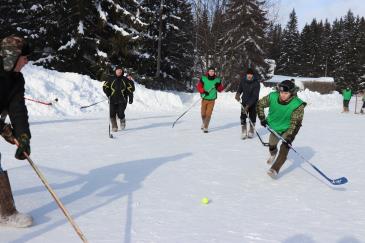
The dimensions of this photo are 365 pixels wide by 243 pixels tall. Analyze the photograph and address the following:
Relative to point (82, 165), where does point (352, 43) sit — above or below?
above

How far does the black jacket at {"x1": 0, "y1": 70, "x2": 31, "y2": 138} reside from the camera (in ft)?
13.8

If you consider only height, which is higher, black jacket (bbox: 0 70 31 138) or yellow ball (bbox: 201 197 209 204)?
black jacket (bbox: 0 70 31 138)

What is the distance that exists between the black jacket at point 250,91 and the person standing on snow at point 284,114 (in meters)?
3.94

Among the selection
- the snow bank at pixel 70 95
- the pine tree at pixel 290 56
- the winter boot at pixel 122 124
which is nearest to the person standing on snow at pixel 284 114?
the winter boot at pixel 122 124

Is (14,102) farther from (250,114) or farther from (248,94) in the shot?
(250,114)

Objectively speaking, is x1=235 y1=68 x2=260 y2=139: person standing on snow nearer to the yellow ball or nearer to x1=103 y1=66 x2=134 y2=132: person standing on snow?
x1=103 y1=66 x2=134 y2=132: person standing on snow

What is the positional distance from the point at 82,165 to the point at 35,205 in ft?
8.47

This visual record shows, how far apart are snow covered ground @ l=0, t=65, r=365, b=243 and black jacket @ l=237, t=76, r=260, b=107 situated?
3.53ft

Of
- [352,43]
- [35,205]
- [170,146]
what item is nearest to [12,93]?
[35,205]

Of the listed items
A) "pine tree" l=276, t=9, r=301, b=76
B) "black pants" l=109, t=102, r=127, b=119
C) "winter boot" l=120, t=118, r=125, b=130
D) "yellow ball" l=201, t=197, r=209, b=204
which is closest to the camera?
"yellow ball" l=201, t=197, r=209, b=204

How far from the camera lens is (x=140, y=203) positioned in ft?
17.9

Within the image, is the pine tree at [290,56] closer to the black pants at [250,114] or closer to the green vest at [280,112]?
the black pants at [250,114]

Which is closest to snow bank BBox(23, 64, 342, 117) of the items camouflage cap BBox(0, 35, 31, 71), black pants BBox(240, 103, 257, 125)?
black pants BBox(240, 103, 257, 125)

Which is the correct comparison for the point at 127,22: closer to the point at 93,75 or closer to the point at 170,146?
the point at 93,75
